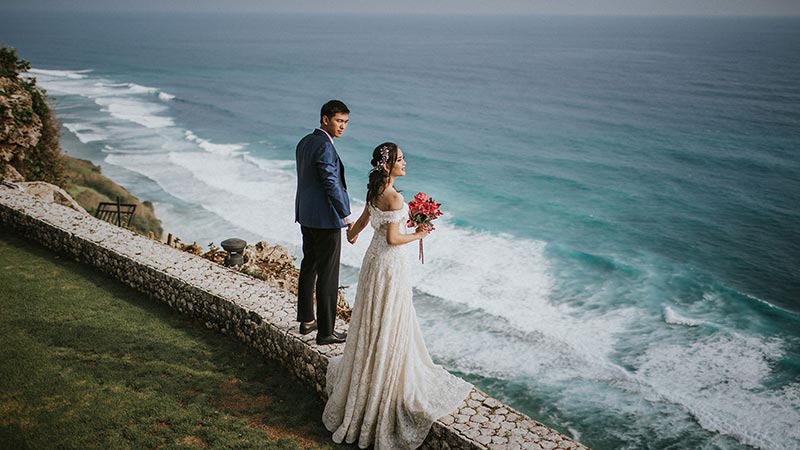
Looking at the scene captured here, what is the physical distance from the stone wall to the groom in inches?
38.1

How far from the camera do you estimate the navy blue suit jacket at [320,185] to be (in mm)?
6199

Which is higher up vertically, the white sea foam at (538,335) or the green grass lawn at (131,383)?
the green grass lawn at (131,383)

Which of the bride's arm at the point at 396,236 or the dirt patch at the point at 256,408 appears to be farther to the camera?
the dirt patch at the point at 256,408

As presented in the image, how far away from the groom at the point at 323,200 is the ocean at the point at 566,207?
27.2 ft

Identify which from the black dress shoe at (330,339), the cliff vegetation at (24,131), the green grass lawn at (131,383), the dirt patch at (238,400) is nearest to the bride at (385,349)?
the green grass lawn at (131,383)

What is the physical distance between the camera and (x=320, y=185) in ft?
20.7

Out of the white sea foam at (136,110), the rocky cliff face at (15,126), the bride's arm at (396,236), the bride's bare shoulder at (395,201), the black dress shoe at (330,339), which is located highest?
the bride's bare shoulder at (395,201)

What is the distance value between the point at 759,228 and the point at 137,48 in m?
120

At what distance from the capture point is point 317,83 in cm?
7662

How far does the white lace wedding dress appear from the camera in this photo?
5.77 metres

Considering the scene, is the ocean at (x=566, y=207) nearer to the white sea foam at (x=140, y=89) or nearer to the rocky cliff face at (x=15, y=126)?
the white sea foam at (x=140, y=89)

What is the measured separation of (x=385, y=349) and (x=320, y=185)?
1.86 metres

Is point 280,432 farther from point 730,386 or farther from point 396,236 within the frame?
point 730,386

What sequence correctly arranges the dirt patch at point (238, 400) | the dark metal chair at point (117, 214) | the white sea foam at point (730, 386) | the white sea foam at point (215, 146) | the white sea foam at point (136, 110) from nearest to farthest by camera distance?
the dirt patch at point (238, 400) → the white sea foam at point (730, 386) → the dark metal chair at point (117, 214) → the white sea foam at point (215, 146) → the white sea foam at point (136, 110)
